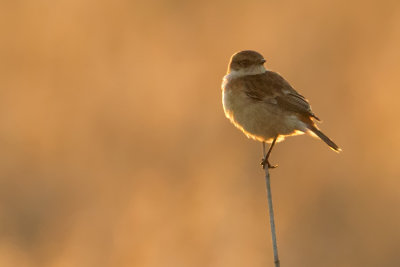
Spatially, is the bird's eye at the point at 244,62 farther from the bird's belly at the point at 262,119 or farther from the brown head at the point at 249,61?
the bird's belly at the point at 262,119

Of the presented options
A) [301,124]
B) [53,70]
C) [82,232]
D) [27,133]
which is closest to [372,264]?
[301,124]

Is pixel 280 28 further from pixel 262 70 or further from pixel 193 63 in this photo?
pixel 262 70

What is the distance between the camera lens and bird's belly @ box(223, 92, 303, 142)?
449 centimetres

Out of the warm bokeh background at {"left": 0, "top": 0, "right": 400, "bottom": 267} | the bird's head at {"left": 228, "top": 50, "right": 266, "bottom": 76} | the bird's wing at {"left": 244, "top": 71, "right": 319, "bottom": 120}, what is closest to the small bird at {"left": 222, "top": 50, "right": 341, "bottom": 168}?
the bird's wing at {"left": 244, "top": 71, "right": 319, "bottom": 120}

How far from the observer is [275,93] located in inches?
183

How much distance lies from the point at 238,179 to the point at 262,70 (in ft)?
5.14

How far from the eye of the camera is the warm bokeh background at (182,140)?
563 centimetres

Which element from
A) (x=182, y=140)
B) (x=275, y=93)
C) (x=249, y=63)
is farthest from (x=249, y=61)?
(x=182, y=140)

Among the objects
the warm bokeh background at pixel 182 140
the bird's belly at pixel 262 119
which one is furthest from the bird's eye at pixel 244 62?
the warm bokeh background at pixel 182 140

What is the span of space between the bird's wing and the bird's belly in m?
0.04

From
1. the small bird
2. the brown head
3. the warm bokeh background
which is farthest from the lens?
the warm bokeh background

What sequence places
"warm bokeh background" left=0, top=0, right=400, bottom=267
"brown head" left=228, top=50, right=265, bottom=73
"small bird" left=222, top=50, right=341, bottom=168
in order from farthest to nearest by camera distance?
"warm bokeh background" left=0, top=0, right=400, bottom=267, "brown head" left=228, top=50, right=265, bottom=73, "small bird" left=222, top=50, right=341, bottom=168

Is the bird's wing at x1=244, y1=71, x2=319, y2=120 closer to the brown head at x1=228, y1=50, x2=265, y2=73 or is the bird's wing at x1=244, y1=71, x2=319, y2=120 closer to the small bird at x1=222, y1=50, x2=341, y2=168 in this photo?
the small bird at x1=222, y1=50, x2=341, y2=168

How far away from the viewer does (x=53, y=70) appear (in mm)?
7965
